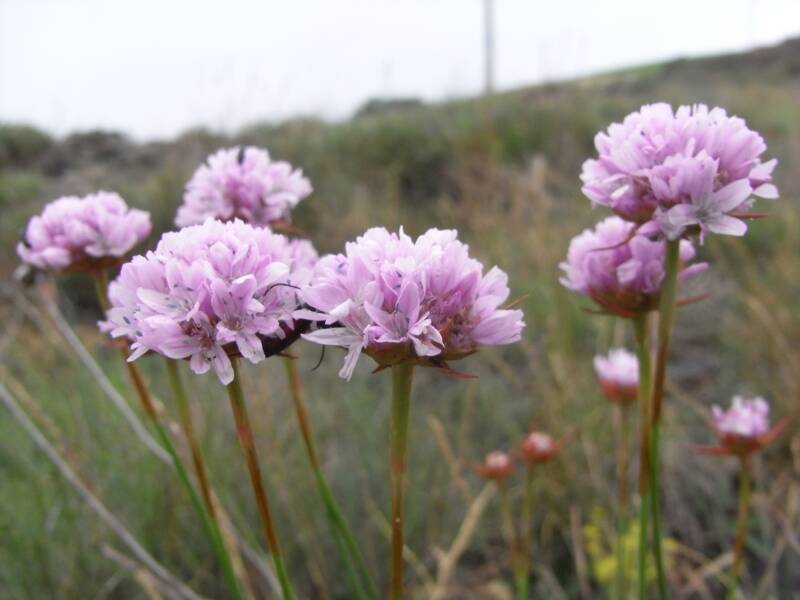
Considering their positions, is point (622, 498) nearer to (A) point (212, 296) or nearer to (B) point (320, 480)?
(B) point (320, 480)

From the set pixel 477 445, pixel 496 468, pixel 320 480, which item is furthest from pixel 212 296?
pixel 477 445

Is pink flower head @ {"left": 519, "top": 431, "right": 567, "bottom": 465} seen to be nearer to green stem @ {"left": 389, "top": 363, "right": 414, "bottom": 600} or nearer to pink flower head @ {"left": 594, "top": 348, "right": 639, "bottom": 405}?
pink flower head @ {"left": 594, "top": 348, "right": 639, "bottom": 405}

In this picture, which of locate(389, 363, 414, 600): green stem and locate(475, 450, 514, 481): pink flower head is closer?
locate(389, 363, 414, 600): green stem

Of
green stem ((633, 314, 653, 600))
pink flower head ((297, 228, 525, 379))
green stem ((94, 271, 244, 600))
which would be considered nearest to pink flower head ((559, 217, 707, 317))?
green stem ((633, 314, 653, 600))

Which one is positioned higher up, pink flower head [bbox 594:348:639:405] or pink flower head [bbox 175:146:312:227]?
pink flower head [bbox 175:146:312:227]

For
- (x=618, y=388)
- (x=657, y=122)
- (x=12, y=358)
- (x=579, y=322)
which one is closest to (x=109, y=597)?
(x=618, y=388)
